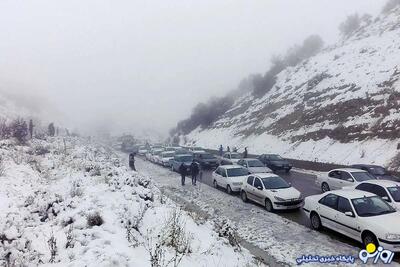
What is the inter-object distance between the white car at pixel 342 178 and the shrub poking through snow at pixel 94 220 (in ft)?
41.1

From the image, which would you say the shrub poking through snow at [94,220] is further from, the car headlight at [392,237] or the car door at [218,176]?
the car door at [218,176]

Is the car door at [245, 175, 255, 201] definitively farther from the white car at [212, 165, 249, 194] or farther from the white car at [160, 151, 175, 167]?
the white car at [160, 151, 175, 167]

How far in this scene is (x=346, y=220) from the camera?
10625mm

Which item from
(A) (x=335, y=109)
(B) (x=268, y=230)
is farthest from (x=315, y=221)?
(A) (x=335, y=109)

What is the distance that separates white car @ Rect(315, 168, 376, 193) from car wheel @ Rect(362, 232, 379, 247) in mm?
7600

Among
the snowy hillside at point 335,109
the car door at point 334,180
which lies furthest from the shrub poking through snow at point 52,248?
the snowy hillside at point 335,109

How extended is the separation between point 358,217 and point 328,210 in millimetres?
1354

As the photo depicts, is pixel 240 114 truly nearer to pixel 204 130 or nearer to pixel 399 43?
pixel 204 130

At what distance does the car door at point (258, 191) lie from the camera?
15.9m

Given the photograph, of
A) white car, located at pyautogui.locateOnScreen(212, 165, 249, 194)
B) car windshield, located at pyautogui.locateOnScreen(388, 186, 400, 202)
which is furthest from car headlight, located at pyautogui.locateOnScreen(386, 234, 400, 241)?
white car, located at pyautogui.locateOnScreen(212, 165, 249, 194)

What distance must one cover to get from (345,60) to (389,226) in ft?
167

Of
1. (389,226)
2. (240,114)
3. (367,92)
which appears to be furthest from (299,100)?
(389,226)

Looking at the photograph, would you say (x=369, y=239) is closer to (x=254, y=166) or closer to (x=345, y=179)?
(x=345, y=179)

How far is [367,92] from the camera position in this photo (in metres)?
41.1
